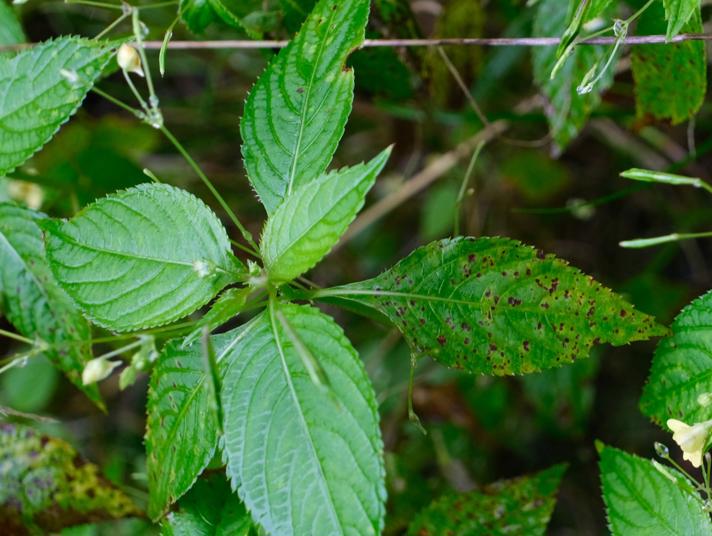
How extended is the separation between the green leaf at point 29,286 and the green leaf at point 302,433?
1.53 ft

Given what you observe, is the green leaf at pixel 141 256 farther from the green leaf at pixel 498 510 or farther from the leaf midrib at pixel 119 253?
the green leaf at pixel 498 510

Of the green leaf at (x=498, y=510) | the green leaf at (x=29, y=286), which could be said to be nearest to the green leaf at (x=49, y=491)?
the green leaf at (x=29, y=286)

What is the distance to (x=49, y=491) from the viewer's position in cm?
121

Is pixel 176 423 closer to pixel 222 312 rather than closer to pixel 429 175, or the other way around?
pixel 222 312

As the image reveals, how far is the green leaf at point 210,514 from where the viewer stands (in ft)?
3.29

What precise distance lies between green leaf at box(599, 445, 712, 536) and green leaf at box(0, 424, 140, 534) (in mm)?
764

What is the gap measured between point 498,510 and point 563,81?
0.77m

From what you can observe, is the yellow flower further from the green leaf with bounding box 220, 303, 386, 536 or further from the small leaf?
the small leaf

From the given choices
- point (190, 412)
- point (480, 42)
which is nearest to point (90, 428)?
point (190, 412)

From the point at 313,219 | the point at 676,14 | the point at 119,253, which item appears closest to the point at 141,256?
the point at 119,253

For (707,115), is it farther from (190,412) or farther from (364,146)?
(190,412)

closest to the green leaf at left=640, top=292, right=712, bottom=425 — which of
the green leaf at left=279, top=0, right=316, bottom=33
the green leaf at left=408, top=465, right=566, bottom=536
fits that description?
the green leaf at left=408, top=465, right=566, bottom=536

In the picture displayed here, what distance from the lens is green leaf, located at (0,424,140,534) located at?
47.3 inches

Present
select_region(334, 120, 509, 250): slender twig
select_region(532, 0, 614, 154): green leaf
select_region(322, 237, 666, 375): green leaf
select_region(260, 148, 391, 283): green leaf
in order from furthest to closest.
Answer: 1. select_region(334, 120, 509, 250): slender twig
2. select_region(532, 0, 614, 154): green leaf
3. select_region(322, 237, 666, 375): green leaf
4. select_region(260, 148, 391, 283): green leaf
